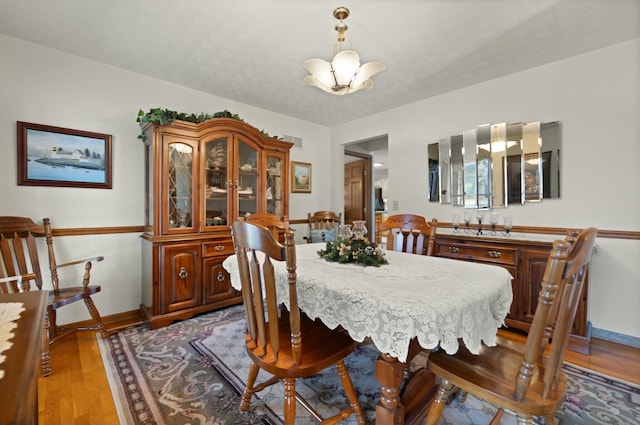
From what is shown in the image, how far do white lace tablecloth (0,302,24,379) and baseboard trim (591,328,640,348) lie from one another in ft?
11.9

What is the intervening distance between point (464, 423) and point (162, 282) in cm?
252

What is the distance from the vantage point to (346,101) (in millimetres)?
3576

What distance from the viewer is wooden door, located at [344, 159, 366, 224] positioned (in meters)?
5.31

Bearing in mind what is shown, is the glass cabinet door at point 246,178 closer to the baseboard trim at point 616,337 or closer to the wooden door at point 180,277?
the wooden door at point 180,277

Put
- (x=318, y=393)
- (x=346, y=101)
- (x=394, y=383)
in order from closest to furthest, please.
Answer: (x=394, y=383) < (x=318, y=393) < (x=346, y=101)

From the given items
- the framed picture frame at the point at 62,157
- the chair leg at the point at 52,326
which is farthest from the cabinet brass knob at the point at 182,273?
the framed picture frame at the point at 62,157

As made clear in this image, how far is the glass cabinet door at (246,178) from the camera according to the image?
3092 millimetres

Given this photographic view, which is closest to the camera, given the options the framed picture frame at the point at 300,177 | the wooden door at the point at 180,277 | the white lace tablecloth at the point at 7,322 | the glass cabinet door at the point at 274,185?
the white lace tablecloth at the point at 7,322

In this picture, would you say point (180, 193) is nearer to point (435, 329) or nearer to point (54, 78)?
point (54, 78)

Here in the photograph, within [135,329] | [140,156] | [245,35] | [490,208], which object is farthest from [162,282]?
[490,208]

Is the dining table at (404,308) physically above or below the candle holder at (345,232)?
below

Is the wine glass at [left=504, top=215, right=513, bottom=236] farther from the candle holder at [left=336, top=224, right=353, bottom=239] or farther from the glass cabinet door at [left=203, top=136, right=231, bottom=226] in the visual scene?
the glass cabinet door at [left=203, top=136, right=231, bottom=226]

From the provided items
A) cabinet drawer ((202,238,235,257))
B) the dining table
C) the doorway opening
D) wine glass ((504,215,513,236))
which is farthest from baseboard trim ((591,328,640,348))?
cabinet drawer ((202,238,235,257))

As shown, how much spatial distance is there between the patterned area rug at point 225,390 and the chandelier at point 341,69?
202 centimetres
